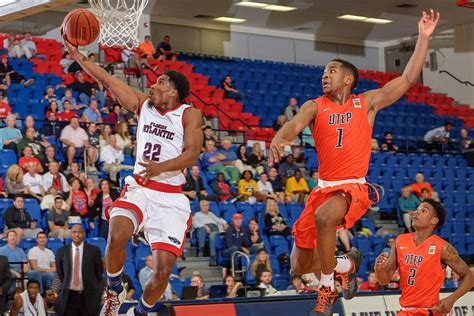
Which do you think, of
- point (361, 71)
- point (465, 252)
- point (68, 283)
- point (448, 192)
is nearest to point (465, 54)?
point (361, 71)

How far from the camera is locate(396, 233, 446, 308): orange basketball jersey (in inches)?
370

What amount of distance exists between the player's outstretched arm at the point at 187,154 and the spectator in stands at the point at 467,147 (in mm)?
18358

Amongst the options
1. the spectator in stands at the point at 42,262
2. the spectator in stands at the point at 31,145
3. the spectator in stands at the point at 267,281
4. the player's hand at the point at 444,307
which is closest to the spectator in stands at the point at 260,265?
the spectator in stands at the point at 267,281

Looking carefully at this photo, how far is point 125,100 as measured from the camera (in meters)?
8.52

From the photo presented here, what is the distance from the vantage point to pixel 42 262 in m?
13.9

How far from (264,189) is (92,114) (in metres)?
3.84

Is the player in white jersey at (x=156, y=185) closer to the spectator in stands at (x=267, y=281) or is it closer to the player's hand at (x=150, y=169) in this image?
the player's hand at (x=150, y=169)

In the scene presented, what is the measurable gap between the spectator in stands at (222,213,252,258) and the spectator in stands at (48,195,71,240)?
3006mm

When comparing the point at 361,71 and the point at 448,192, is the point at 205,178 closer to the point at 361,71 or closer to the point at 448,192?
the point at 448,192

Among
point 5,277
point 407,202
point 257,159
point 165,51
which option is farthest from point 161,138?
point 165,51

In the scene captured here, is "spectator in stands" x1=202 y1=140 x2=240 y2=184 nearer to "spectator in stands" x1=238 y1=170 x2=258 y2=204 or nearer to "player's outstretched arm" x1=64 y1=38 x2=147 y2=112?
"spectator in stands" x1=238 y1=170 x2=258 y2=204

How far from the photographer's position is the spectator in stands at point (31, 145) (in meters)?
16.2

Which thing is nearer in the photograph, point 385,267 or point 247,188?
point 385,267

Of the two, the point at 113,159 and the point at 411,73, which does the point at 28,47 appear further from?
the point at 411,73
